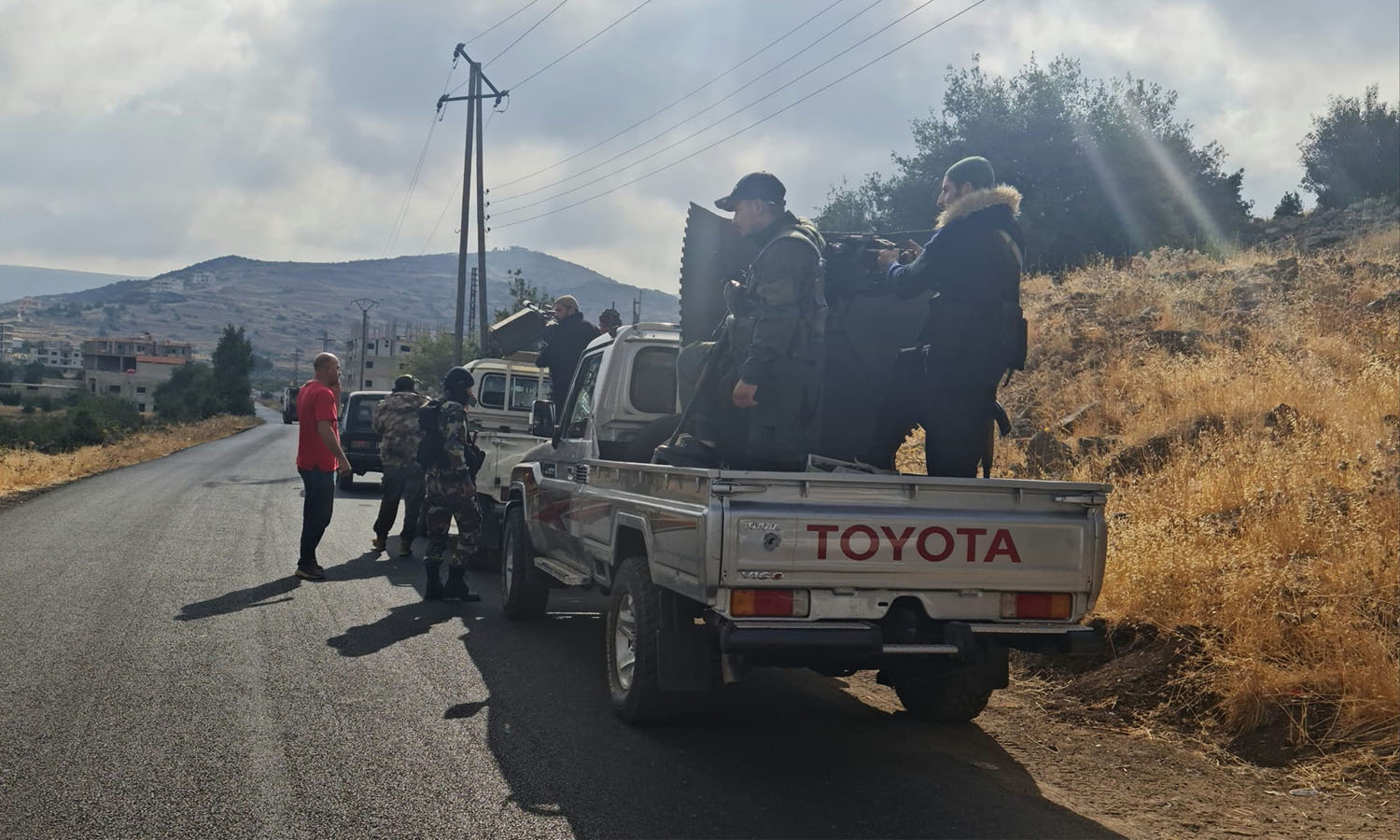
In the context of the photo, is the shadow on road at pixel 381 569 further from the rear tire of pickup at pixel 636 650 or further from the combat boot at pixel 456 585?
the rear tire of pickup at pixel 636 650

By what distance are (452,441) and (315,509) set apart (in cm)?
156

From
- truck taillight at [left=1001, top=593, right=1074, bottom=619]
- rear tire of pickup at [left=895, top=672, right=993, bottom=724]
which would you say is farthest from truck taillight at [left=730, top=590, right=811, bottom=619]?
rear tire of pickup at [left=895, top=672, right=993, bottom=724]

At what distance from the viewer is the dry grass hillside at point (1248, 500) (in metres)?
5.64

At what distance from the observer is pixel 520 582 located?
27.9 ft

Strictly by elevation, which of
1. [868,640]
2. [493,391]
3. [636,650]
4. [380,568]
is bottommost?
[380,568]

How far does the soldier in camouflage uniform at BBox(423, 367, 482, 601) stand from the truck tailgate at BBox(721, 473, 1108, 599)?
17.7 feet

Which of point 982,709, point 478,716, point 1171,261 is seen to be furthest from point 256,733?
point 1171,261

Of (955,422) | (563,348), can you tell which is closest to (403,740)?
(955,422)

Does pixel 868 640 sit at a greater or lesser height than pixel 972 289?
lesser

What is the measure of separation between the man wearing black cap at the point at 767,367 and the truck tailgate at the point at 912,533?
1051mm

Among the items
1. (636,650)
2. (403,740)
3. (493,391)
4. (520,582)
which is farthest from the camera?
(493,391)

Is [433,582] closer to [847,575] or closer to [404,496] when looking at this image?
[404,496]

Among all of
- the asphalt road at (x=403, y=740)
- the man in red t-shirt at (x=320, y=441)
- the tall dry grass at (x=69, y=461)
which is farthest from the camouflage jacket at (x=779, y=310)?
the tall dry grass at (x=69, y=461)

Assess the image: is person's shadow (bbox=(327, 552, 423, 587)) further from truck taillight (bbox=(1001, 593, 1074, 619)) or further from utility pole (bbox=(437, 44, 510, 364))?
utility pole (bbox=(437, 44, 510, 364))
